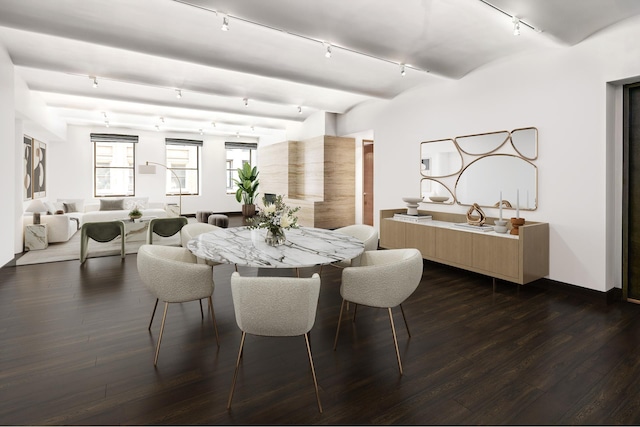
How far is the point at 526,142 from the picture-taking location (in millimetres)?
4375

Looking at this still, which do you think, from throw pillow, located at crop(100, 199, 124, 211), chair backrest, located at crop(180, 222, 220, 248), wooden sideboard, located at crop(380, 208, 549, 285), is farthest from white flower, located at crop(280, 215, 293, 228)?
throw pillow, located at crop(100, 199, 124, 211)

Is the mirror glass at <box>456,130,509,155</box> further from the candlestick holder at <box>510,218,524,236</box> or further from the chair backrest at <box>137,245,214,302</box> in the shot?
the chair backrest at <box>137,245,214,302</box>

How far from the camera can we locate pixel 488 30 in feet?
12.2

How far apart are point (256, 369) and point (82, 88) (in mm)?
6062

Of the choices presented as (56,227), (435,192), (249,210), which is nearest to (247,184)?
(249,210)

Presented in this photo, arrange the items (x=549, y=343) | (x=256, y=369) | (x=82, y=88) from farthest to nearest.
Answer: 1. (x=82, y=88)
2. (x=549, y=343)
3. (x=256, y=369)

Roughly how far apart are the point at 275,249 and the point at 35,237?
18.3 ft

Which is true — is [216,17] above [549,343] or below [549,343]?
above

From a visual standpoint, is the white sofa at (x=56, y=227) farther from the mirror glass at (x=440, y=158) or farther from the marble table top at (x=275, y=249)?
the mirror glass at (x=440, y=158)

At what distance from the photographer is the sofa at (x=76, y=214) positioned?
670 centimetres

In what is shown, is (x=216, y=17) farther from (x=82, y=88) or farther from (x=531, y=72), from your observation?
(x=82, y=88)

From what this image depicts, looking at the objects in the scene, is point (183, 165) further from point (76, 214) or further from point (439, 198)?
point (439, 198)

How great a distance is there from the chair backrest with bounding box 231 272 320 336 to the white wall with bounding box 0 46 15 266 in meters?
4.56

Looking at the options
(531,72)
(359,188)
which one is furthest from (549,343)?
(359,188)
